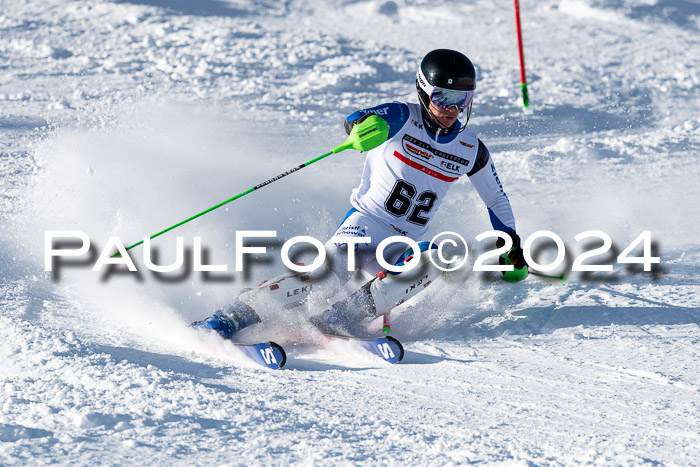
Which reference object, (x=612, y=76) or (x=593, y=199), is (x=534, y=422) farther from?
(x=612, y=76)

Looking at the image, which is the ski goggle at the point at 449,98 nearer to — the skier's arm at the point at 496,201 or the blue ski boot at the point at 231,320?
the skier's arm at the point at 496,201

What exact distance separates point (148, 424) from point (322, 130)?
6.24 m

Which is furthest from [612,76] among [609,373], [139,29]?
[609,373]

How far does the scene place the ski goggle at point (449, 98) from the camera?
4820mm

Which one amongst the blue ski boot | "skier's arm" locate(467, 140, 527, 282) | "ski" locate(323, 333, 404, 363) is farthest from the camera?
"skier's arm" locate(467, 140, 527, 282)

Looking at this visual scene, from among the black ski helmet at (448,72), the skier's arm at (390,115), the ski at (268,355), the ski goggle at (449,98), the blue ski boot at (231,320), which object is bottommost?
the ski at (268,355)

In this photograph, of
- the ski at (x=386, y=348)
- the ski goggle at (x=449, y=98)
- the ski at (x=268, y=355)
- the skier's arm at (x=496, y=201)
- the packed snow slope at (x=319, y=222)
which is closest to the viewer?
the packed snow slope at (x=319, y=222)

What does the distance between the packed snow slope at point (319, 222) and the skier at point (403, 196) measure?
0.64 ft

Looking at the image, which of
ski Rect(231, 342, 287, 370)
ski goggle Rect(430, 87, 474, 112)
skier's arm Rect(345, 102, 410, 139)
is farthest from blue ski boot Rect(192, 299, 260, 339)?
ski goggle Rect(430, 87, 474, 112)

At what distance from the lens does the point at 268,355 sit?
4.43 meters

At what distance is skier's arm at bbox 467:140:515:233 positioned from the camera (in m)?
5.28

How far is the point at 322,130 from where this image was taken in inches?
372

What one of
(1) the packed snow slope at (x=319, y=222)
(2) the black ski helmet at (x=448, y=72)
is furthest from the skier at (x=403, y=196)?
(1) the packed snow slope at (x=319, y=222)

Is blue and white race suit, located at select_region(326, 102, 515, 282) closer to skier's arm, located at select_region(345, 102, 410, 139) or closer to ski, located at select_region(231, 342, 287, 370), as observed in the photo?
skier's arm, located at select_region(345, 102, 410, 139)
